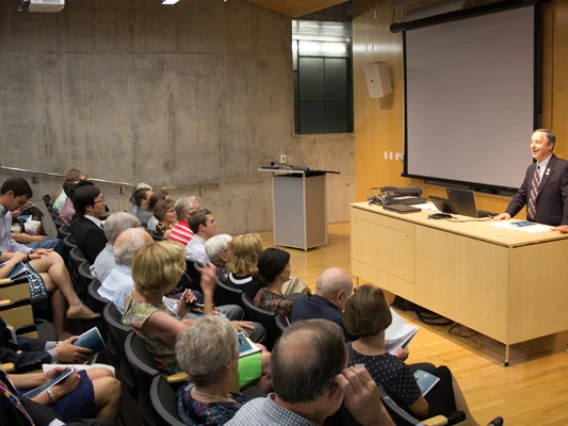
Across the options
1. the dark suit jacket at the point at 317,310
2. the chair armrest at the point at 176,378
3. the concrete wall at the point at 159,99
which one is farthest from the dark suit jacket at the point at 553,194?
the concrete wall at the point at 159,99

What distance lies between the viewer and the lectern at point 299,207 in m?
8.59

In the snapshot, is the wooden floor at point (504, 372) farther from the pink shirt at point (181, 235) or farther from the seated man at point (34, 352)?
the seated man at point (34, 352)

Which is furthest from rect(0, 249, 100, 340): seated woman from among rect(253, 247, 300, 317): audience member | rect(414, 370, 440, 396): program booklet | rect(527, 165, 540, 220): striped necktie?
rect(527, 165, 540, 220): striped necktie

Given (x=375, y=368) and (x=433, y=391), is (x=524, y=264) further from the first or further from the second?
(x=375, y=368)

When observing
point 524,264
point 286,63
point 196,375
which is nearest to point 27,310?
point 196,375

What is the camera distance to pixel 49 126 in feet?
28.9

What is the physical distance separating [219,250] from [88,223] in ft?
4.53

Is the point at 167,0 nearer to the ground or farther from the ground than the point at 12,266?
farther from the ground

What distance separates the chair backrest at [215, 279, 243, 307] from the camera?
3.90 meters

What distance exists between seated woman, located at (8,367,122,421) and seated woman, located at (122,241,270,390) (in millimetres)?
254

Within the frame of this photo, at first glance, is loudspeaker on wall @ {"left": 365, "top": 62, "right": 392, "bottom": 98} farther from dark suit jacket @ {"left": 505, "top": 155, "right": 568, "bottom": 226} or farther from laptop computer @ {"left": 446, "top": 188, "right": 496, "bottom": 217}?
dark suit jacket @ {"left": 505, "top": 155, "right": 568, "bottom": 226}

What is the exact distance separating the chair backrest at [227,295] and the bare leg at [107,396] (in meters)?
1.06

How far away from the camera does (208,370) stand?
2230 millimetres

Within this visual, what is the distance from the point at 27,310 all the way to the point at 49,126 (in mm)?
5756
